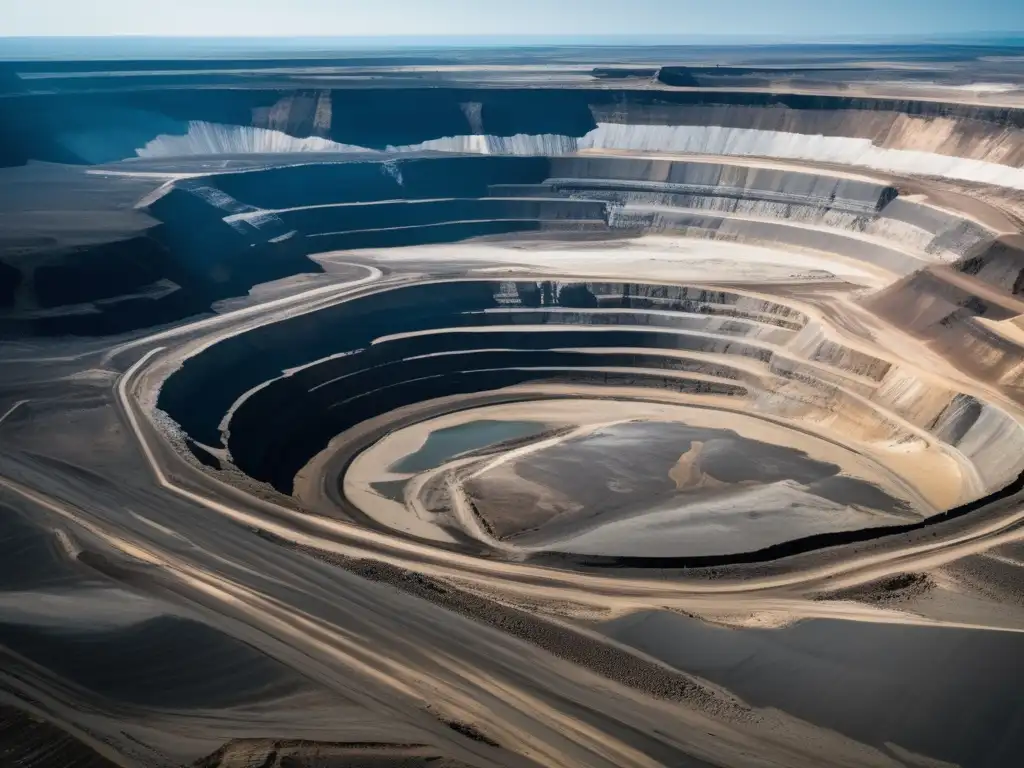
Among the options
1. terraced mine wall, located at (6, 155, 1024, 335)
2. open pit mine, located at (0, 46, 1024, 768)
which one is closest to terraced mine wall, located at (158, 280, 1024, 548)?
open pit mine, located at (0, 46, 1024, 768)

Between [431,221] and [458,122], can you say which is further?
[458,122]

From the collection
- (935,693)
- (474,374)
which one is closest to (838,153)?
(474,374)

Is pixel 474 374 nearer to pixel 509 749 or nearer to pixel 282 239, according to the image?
pixel 282 239

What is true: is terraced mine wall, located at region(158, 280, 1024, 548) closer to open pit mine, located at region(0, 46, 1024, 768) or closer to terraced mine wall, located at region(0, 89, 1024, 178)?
open pit mine, located at region(0, 46, 1024, 768)

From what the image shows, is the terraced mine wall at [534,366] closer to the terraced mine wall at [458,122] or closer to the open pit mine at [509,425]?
the open pit mine at [509,425]

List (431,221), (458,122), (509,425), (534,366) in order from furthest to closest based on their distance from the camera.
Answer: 1. (458,122)
2. (431,221)
3. (534,366)
4. (509,425)

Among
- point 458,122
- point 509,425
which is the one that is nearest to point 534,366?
point 509,425

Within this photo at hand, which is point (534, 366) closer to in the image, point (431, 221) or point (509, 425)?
point (509, 425)

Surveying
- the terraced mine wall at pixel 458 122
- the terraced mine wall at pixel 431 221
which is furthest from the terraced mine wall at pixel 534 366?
the terraced mine wall at pixel 458 122
